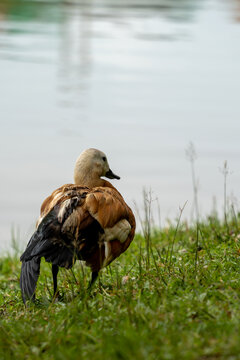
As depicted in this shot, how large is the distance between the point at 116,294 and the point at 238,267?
4.01 feet

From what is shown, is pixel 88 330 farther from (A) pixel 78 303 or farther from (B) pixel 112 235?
(B) pixel 112 235

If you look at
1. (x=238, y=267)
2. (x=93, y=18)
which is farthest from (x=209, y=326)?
(x=93, y=18)

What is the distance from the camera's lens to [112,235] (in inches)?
227

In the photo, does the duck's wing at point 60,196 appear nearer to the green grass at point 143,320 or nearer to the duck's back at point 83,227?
the duck's back at point 83,227

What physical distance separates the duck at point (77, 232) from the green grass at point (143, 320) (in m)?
0.27

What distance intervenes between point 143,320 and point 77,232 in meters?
1.28

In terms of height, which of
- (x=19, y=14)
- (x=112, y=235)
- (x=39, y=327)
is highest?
(x=19, y=14)

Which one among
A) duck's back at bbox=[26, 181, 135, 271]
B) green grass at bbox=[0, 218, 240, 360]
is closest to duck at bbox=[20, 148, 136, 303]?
duck's back at bbox=[26, 181, 135, 271]

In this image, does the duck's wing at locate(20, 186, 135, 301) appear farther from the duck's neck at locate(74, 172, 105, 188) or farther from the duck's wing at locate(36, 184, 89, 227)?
the duck's neck at locate(74, 172, 105, 188)

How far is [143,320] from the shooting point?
432cm

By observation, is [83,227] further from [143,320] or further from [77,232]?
[143,320]

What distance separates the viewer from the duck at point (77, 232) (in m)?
5.41

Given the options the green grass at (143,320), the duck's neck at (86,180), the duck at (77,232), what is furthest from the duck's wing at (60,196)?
the green grass at (143,320)

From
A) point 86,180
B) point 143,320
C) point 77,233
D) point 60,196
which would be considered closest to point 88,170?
point 86,180
